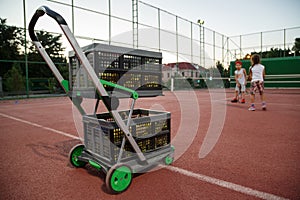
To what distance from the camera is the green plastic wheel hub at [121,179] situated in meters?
1.85

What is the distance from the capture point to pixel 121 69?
7.14 feet

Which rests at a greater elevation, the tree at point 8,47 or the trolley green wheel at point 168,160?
the tree at point 8,47

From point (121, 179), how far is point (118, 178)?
1.8 inches

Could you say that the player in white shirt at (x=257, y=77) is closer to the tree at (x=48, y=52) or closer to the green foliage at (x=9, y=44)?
the tree at (x=48, y=52)

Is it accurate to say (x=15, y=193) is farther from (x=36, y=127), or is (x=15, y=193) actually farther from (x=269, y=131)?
(x=269, y=131)

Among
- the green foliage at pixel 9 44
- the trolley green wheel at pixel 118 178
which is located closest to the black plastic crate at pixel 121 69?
the trolley green wheel at pixel 118 178

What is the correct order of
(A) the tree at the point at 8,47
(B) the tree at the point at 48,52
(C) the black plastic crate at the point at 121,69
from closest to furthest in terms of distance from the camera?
(C) the black plastic crate at the point at 121,69, (A) the tree at the point at 8,47, (B) the tree at the point at 48,52

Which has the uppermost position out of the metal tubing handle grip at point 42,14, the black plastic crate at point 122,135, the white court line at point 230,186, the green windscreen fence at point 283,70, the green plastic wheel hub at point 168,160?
the green windscreen fence at point 283,70

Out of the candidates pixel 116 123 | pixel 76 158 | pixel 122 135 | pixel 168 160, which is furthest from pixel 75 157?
pixel 168 160


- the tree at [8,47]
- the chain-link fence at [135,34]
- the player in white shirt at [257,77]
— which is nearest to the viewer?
the player in white shirt at [257,77]

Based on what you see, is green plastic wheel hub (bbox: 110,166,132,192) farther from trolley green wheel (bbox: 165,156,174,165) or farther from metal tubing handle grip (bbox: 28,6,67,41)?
metal tubing handle grip (bbox: 28,6,67,41)

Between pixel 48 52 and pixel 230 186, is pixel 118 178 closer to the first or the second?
pixel 230 186

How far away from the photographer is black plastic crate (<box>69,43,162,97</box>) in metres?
1.99

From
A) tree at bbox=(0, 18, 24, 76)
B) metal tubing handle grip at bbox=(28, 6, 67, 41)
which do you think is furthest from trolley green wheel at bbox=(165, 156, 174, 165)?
tree at bbox=(0, 18, 24, 76)
